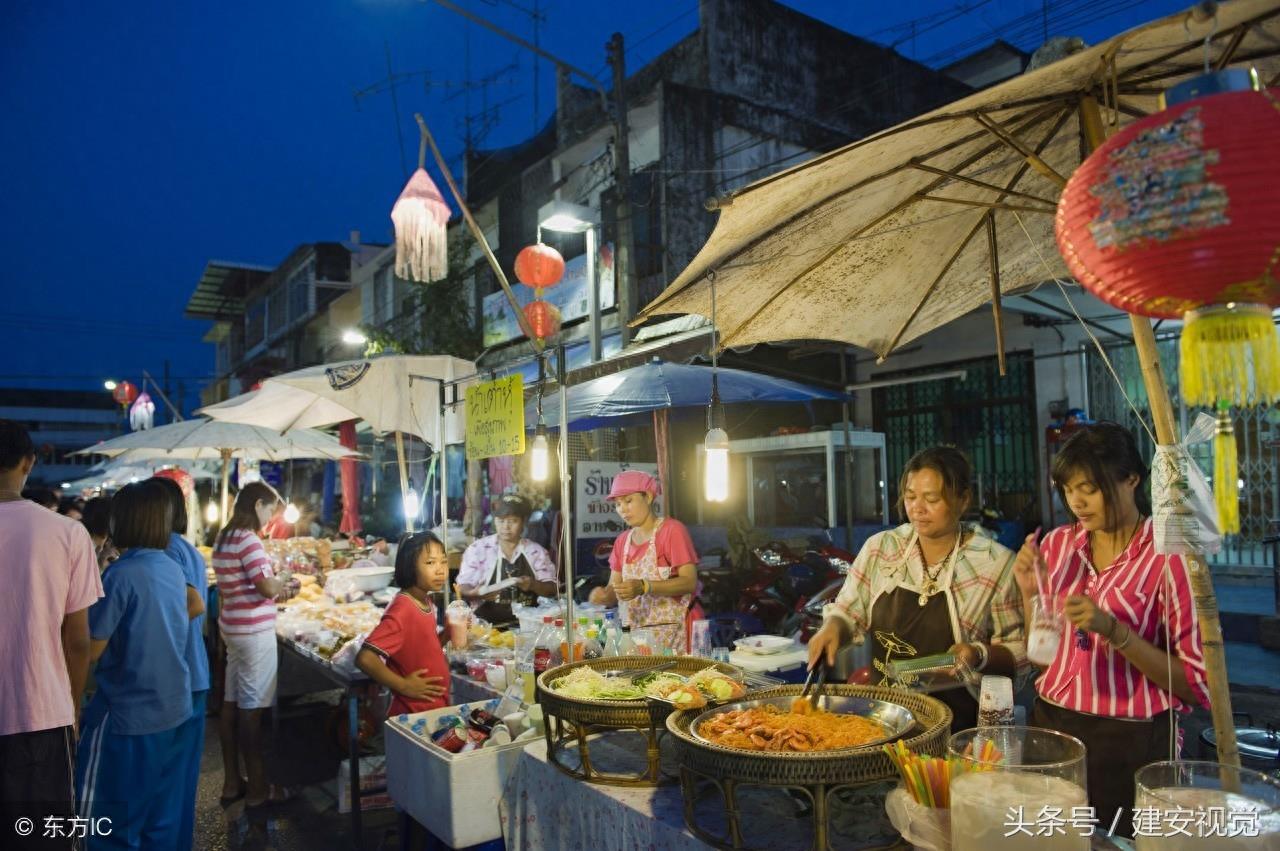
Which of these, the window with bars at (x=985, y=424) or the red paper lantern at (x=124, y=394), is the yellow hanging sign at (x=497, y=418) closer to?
the window with bars at (x=985, y=424)

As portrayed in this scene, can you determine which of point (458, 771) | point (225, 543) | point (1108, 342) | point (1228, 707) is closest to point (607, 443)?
point (1108, 342)

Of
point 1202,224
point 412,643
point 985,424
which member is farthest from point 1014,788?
point 985,424

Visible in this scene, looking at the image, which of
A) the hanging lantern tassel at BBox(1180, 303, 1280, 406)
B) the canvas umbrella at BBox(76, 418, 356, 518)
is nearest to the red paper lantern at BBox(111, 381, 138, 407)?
the canvas umbrella at BBox(76, 418, 356, 518)

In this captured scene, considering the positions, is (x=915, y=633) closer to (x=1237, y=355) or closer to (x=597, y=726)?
(x=597, y=726)

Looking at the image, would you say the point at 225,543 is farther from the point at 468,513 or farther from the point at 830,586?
the point at 468,513

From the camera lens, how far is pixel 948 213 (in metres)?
3.27

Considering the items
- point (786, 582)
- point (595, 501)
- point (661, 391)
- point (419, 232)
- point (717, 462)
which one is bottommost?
point (786, 582)

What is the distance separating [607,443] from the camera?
15.0m

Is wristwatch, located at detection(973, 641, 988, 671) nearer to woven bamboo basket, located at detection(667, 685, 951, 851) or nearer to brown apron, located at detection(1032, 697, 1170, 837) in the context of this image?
brown apron, located at detection(1032, 697, 1170, 837)

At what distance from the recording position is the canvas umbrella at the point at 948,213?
6.57 feet

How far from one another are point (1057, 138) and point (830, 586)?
178 inches

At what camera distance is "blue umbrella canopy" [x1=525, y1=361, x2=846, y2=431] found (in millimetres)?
6832

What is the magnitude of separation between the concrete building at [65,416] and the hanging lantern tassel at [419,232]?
60.8 metres

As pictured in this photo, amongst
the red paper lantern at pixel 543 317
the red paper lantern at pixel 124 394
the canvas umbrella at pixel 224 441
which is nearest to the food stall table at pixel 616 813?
the red paper lantern at pixel 543 317
